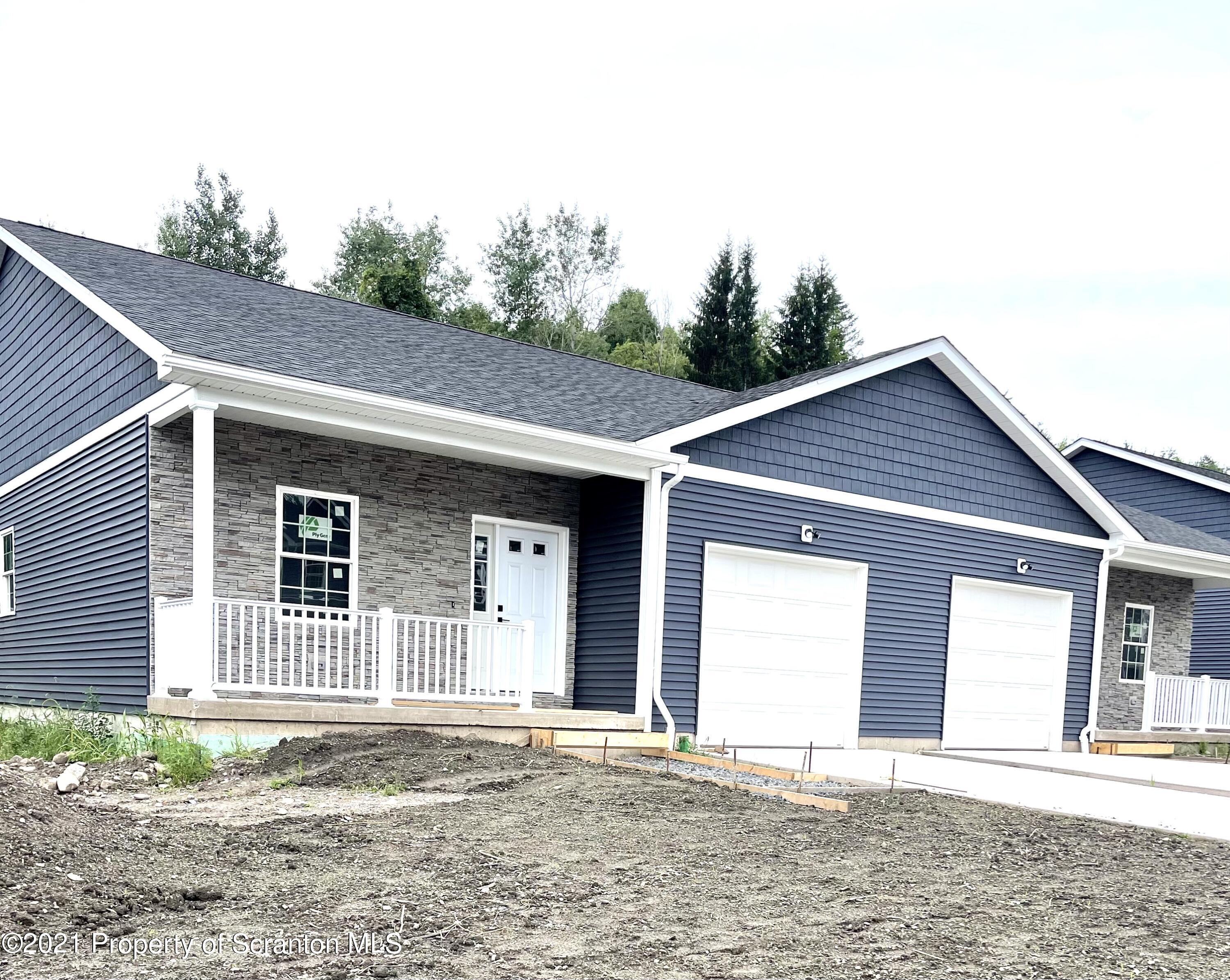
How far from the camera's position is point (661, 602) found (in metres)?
11.1

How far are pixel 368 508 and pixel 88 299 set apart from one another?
3475 mm

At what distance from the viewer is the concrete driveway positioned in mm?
7797

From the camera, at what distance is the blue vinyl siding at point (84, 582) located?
9797mm

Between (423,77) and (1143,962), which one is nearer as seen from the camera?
(1143,962)

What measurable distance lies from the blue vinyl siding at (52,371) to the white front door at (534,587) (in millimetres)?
3840

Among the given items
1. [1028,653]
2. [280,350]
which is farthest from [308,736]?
[1028,653]

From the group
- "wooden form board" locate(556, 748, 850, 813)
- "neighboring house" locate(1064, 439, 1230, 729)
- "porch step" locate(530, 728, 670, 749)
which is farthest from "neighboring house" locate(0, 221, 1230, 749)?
"neighboring house" locate(1064, 439, 1230, 729)

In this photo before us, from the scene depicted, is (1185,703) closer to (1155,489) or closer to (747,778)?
(1155,489)

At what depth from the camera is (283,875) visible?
4828 mm

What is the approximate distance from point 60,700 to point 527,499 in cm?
534

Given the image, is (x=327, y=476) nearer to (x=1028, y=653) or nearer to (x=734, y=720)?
(x=734, y=720)

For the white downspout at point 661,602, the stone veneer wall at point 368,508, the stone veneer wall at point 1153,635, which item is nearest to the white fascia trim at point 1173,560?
the stone veneer wall at point 1153,635

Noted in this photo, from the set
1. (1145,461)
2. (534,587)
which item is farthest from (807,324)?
(534,587)

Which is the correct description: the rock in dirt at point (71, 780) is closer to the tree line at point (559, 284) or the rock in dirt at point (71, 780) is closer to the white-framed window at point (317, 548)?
the white-framed window at point (317, 548)
